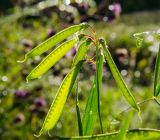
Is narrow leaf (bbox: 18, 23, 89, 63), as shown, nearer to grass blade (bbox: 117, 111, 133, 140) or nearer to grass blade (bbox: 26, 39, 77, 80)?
grass blade (bbox: 26, 39, 77, 80)

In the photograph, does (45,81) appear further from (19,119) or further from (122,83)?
(122,83)

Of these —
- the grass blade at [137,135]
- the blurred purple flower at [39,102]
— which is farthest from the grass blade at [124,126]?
the blurred purple flower at [39,102]

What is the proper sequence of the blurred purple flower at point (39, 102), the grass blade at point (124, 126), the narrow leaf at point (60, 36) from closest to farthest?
the grass blade at point (124, 126), the narrow leaf at point (60, 36), the blurred purple flower at point (39, 102)

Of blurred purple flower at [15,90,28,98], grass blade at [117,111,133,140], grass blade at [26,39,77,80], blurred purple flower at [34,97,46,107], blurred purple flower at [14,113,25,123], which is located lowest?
blurred purple flower at [14,113,25,123]

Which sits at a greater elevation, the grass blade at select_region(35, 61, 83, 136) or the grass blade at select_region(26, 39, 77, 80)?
the grass blade at select_region(26, 39, 77, 80)

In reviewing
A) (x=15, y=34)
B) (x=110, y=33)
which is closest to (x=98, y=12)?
(x=15, y=34)

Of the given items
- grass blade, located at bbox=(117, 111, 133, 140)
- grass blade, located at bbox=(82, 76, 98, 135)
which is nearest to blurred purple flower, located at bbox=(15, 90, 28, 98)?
grass blade, located at bbox=(82, 76, 98, 135)

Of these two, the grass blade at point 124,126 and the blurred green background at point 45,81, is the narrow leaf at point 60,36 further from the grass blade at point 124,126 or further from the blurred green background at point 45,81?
the blurred green background at point 45,81

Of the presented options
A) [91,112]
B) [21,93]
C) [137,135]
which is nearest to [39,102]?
[21,93]

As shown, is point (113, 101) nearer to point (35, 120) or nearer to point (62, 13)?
point (35, 120)
